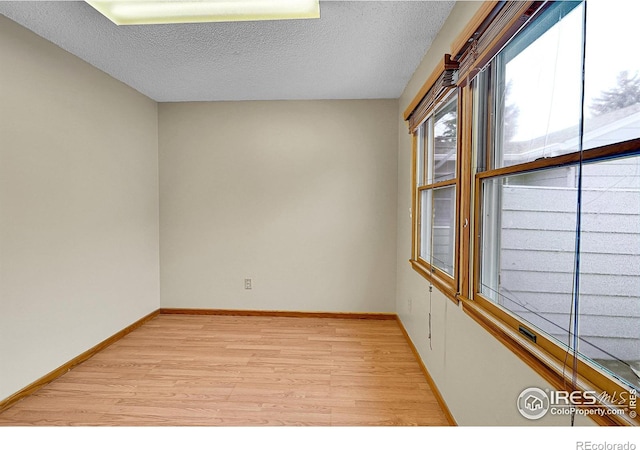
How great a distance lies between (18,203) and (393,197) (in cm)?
319

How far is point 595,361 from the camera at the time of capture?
88 centimetres

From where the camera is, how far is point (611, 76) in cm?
82

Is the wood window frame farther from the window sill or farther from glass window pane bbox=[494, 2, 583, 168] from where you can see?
glass window pane bbox=[494, 2, 583, 168]

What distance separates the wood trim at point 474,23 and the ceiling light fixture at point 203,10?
0.81 m

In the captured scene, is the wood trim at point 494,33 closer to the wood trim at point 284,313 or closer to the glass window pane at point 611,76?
the glass window pane at point 611,76

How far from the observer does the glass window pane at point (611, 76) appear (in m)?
0.77

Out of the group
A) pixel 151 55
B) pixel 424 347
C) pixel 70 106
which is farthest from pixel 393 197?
pixel 70 106

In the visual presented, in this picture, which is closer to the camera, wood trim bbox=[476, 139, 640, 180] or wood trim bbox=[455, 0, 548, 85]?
wood trim bbox=[476, 139, 640, 180]

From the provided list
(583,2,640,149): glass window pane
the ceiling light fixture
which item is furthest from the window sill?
the ceiling light fixture

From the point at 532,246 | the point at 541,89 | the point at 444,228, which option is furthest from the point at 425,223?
the point at 541,89

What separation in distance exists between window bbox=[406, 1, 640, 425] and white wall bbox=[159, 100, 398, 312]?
178cm

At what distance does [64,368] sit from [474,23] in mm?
3460

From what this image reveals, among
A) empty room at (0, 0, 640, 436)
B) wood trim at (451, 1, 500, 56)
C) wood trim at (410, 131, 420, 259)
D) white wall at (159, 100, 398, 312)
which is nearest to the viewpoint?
empty room at (0, 0, 640, 436)

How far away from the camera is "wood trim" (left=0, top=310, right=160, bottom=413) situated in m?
1.98
